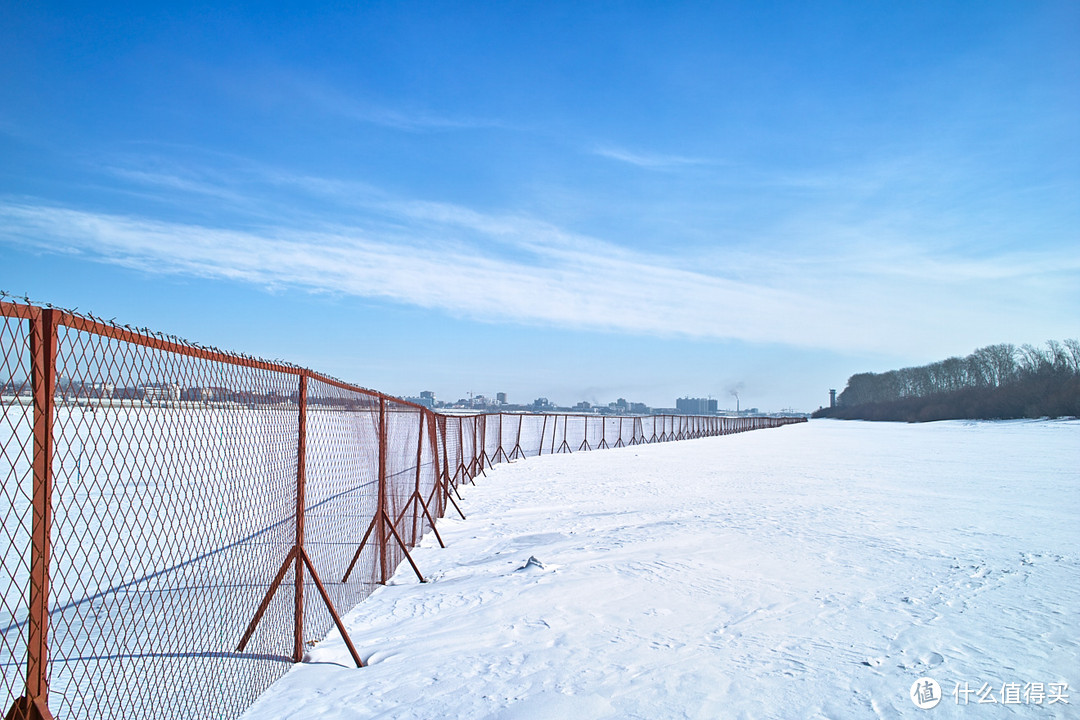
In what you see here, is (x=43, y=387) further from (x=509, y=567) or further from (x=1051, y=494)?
(x=1051, y=494)

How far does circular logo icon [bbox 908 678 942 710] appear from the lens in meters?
4.58

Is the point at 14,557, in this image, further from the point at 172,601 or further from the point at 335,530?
the point at 172,601

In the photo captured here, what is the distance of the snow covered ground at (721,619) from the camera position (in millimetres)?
4742

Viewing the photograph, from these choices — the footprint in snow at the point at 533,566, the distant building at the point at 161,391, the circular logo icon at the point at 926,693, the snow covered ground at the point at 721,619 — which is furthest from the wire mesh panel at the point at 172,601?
the circular logo icon at the point at 926,693

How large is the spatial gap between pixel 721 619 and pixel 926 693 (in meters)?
1.92

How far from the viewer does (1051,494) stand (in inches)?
575

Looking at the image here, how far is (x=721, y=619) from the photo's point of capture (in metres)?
6.38

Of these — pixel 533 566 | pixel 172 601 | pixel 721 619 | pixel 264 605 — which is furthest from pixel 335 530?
pixel 721 619

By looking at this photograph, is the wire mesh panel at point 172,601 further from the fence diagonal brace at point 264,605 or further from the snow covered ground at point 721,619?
the snow covered ground at point 721,619

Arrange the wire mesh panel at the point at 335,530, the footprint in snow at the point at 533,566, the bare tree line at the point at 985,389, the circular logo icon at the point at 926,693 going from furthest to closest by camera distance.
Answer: the bare tree line at the point at 985,389 < the footprint in snow at the point at 533,566 < the wire mesh panel at the point at 335,530 < the circular logo icon at the point at 926,693


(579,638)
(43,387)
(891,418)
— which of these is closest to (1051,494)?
(579,638)

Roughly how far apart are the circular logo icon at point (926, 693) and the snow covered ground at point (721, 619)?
0.05m

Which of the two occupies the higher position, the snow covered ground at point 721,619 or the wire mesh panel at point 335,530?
the wire mesh panel at point 335,530

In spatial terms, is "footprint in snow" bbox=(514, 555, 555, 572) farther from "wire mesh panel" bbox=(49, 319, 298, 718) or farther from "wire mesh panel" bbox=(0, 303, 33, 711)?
"wire mesh panel" bbox=(0, 303, 33, 711)
